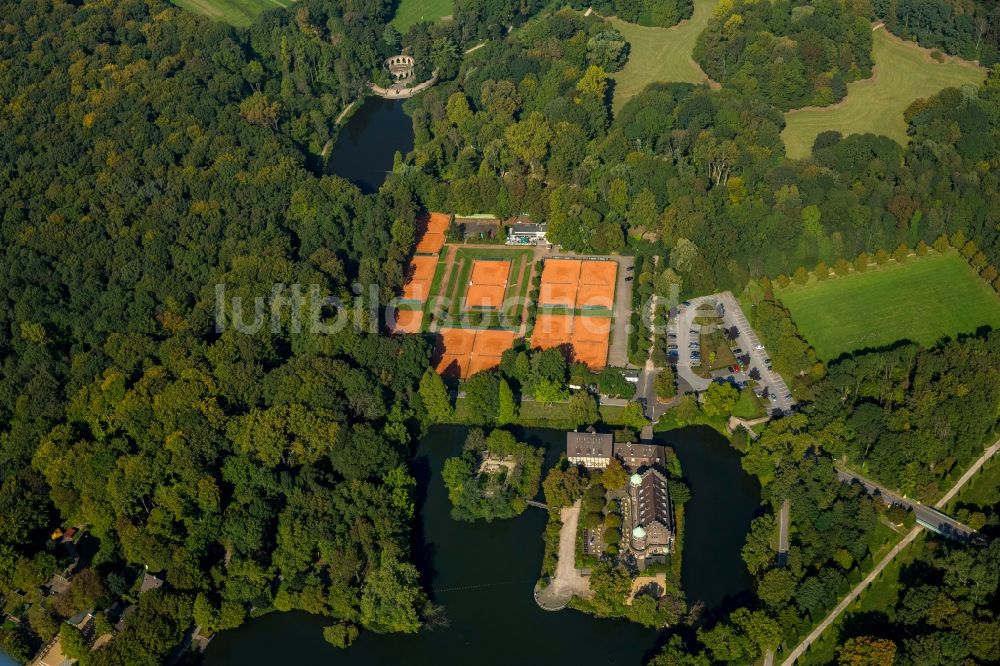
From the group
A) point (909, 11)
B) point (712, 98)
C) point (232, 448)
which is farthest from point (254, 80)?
point (909, 11)

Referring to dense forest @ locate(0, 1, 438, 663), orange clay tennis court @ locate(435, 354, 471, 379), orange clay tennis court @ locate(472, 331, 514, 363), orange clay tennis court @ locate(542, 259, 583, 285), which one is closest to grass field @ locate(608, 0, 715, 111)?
orange clay tennis court @ locate(542, 259, 583, 285)

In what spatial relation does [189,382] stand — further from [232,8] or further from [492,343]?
[232,8]

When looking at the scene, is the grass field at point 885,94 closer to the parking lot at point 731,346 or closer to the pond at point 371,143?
the parking lot at point 731,346

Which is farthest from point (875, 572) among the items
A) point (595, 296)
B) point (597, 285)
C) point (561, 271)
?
point (561, 271)

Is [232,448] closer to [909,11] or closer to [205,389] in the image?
[205,389]

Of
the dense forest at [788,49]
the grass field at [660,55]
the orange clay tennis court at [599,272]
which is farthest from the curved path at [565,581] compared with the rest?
the dense forest at [788,49]

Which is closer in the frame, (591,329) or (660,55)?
(591,329)
